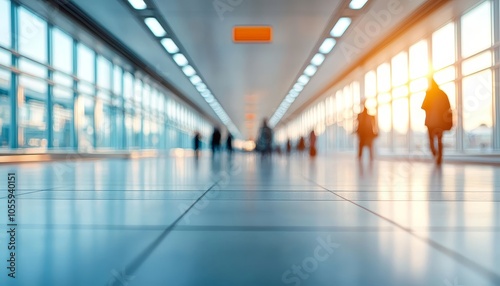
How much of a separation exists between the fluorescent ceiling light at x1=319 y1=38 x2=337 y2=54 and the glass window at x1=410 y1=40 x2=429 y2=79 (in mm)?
3531

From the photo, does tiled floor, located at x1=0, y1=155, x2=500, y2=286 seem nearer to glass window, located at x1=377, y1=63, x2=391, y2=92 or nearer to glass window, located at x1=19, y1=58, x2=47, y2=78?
glass window, located at x1=19, y1=58, x2=47, y2=78

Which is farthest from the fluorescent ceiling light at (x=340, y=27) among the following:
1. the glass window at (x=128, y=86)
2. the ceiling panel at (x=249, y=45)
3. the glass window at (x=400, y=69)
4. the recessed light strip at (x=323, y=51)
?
the glass window at (x=128, y=86)

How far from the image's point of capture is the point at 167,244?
1.71 meters

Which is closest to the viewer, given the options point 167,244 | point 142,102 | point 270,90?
point 167,244

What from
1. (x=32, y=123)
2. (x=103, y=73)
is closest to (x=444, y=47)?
(x=32, y=123)

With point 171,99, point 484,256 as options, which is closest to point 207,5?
point 484,256

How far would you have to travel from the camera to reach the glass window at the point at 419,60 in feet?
53.2

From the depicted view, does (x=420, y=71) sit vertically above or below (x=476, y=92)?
above

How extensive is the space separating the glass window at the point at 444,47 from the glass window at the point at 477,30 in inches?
24.7

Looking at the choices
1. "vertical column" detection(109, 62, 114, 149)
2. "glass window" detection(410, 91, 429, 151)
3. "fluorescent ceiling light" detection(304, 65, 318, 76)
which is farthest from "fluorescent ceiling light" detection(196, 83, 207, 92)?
"glass window" detection(410, 91, 429, 151)

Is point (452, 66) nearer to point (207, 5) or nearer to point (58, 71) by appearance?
point (207, 5)

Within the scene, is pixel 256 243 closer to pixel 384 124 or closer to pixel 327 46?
pixel 327 46

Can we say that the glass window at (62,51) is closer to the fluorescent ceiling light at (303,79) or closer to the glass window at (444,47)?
the fluorescent ceiling light at (303,79)

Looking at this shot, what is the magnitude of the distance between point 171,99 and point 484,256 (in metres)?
34.6
